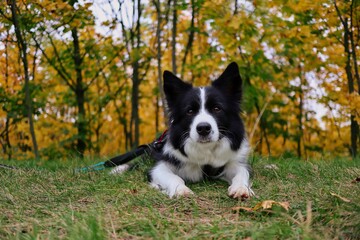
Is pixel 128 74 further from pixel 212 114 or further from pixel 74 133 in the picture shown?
pixel 212 114

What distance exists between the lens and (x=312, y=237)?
2176 millimetres

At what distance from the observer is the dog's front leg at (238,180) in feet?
10.8

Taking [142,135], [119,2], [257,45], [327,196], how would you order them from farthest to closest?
[142,135] → [119,2] → [257,45] → [327,196]

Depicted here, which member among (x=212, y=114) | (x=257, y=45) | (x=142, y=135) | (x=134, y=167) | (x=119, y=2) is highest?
(x=119, y=2)

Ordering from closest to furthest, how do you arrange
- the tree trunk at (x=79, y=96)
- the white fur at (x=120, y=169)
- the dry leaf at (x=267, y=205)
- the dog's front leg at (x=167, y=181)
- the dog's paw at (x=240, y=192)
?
the dry leaf at (x=267, y=205) → the dog's paw at (x=240, y=192) → the dog's front leg at (x=167, y=181) → the white fur at (x=120, y=169) → the tree trunk at (x=79, y=96)

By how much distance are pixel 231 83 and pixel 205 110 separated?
534mm

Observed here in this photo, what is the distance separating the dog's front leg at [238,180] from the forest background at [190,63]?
4.23ft

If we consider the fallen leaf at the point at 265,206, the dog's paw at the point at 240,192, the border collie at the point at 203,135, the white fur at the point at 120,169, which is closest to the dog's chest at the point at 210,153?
the border collie at the point at 203,135

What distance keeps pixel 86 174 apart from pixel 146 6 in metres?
7.04

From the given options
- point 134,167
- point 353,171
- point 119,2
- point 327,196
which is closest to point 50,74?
point 119,2

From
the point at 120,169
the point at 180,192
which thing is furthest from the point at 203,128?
the point at 120,169

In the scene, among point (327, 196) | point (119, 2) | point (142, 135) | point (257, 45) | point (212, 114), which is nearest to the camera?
point (327, 196)

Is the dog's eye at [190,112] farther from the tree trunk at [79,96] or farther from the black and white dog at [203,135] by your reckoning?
the tree trunk at [79,96]

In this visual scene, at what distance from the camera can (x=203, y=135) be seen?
3807 millimetres
